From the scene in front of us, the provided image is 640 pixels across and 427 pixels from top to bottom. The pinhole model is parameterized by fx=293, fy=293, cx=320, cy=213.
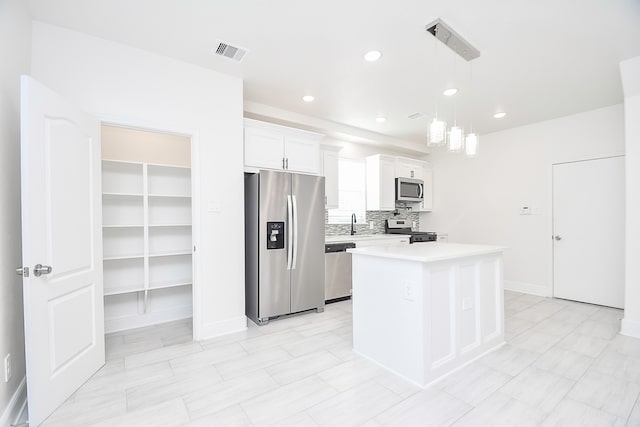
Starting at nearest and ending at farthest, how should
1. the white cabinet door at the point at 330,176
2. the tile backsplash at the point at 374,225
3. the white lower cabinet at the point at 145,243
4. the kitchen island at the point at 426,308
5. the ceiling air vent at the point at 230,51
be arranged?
the kitchen island at the point at 426,308 → the ceiling air vent at the point at 230,51 → the white lower cabinet at the point at 145,243 → the white cabinet door at the point at 330,176 → the tile backsplash at the point at 374,225

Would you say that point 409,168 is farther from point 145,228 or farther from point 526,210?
point 145,228

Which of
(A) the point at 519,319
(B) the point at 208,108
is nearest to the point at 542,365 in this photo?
(A) the point at 519,319

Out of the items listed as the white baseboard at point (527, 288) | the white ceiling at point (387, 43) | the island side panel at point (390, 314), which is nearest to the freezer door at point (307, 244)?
the island side panel at point (390, 314)

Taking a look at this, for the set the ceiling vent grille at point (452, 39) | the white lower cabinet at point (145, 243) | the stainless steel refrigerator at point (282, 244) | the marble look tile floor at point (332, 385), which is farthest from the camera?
the stainless steel refrigerator at point (282, 244)

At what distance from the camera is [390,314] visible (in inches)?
91.6

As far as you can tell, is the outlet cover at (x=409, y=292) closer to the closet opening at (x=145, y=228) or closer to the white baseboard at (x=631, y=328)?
the closet opening at (x=145, y=228)

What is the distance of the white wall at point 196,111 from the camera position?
2.38 m

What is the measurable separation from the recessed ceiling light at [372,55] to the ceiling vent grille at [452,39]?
489 mm

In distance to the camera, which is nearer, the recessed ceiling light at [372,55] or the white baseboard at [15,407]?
the white baseboard at [15,407]

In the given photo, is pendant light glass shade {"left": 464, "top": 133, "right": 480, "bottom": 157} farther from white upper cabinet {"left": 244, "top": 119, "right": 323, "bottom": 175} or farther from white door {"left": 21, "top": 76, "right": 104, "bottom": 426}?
white door {"left": 21, "top": 76, "right": 104, "bottom": 426}

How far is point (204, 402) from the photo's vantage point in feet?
6.41

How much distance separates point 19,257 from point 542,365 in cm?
399

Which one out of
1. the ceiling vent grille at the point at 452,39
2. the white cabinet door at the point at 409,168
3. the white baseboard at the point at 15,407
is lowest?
the white baseboard at the point at 15,407

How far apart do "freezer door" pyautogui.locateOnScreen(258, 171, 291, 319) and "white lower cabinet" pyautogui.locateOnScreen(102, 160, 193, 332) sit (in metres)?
0.90
